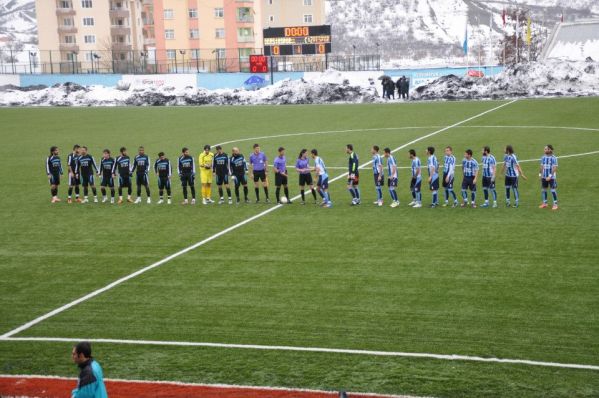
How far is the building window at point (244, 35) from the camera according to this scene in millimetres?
106250

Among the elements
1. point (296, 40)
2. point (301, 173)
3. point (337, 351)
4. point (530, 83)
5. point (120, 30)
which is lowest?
point (337, 351)

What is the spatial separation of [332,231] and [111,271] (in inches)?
256

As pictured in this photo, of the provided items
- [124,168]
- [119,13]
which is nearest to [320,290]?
[124,168]

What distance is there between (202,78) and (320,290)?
6274 centimetres

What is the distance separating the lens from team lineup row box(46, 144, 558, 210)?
79.8 ft

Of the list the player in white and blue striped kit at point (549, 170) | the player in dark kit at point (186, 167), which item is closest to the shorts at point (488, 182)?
the player in white and blue striped kit at point (549, 170)

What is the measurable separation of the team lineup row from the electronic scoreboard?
48.6m

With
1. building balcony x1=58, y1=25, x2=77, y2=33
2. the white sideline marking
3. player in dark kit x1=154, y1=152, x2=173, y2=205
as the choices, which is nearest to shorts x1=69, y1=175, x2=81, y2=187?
player in dark kit x1=154, y1=152, x2=173, y2=205

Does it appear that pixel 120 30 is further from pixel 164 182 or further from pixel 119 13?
pixel 164 182

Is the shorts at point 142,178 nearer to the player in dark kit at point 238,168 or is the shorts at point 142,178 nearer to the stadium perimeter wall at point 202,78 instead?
the player in dark kit at point 238,168

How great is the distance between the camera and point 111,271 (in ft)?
62.0

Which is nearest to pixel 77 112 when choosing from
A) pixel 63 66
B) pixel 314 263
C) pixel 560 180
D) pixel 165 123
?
pixel 165 123

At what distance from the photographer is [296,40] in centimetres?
7606

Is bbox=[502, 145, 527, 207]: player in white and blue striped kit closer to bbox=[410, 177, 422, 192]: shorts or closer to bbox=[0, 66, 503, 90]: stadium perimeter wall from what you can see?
bbox=[410, 177, 422, 192]: shorts
